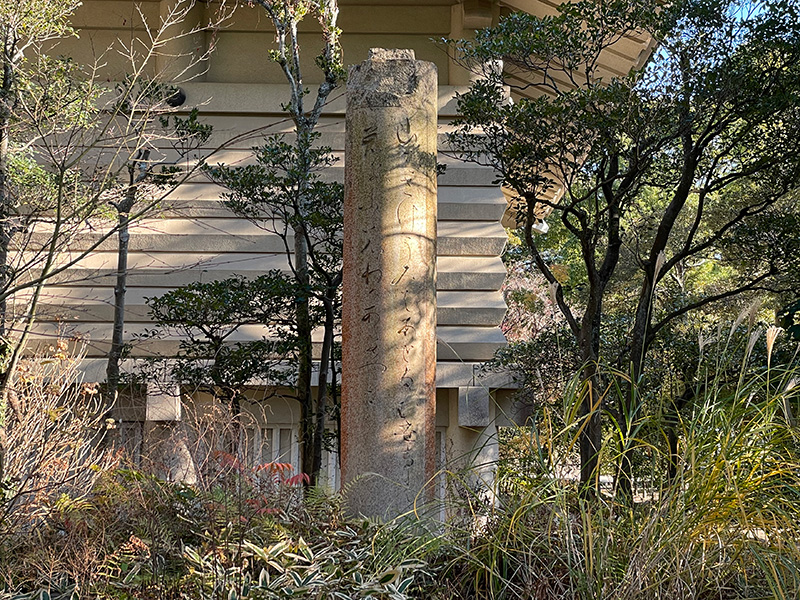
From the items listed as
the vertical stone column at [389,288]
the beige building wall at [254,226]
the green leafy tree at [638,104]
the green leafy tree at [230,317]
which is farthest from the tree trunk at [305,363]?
the vertical stone column at [389,288]

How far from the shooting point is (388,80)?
4.62m

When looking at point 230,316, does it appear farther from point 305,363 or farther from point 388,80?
Result: point 388,80

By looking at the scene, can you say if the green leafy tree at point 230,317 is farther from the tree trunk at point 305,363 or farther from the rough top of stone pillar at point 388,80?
the rough top of stone pillar at point 388,80

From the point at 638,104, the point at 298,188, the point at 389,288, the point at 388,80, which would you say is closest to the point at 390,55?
the point at 388,80

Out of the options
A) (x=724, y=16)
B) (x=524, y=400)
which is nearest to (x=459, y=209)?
(x=524, y=400)

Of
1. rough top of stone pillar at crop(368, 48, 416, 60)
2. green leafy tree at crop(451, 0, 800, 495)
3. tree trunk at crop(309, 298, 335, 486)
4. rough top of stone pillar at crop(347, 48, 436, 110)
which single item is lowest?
tree trunk at crop(309, 298, 335, 486)

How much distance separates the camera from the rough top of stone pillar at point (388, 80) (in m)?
4.62

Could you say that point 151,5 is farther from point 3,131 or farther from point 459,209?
point 3,131

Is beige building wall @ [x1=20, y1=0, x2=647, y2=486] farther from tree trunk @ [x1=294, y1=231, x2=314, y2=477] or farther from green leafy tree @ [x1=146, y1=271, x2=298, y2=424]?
tree trunk @ [x1=294, y1=231, x2=314, y2=477]

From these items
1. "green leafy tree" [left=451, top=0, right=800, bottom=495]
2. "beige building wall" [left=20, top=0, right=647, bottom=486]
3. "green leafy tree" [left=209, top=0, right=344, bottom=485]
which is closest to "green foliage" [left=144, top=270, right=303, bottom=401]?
"green leafy tree" [left=209, top=0, right=344, bottom=485]

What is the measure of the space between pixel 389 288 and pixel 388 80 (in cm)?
104

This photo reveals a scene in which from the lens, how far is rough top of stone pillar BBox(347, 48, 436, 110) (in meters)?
4.62

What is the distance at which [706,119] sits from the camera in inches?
297

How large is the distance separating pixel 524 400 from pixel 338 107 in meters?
4.57
